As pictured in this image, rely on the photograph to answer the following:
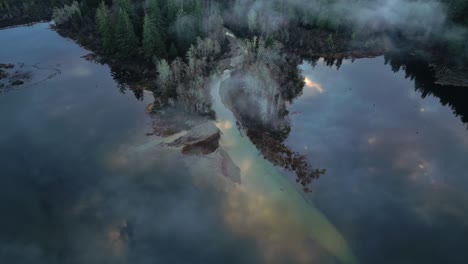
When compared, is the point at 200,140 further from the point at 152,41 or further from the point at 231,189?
the point at 152,41

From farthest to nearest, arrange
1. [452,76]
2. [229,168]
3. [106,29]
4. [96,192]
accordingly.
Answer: [106,29] → [452,76] → [229,168] → [96,192]

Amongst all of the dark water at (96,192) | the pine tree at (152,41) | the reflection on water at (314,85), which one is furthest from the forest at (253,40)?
the dark water at (96,192)

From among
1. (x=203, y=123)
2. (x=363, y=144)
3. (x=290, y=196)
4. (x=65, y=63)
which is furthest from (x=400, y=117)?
(x=65, y=63)

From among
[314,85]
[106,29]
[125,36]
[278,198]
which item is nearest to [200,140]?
[278,198]

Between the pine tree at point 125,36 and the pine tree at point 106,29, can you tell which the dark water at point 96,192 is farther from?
the pine tree at point 106,29

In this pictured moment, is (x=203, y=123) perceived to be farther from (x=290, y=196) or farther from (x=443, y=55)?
(x=443, y=55)

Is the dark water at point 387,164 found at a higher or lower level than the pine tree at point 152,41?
lower
